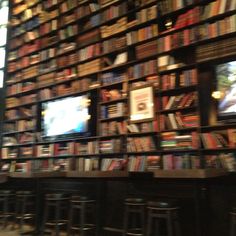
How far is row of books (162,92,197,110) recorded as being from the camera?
3.93m

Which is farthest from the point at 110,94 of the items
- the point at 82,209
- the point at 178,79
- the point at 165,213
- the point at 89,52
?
the point at 165,213

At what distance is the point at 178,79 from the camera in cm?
413

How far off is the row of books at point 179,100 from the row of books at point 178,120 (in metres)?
0.10

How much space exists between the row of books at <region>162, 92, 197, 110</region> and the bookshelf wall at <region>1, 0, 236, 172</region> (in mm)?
13

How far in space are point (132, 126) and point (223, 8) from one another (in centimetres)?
182

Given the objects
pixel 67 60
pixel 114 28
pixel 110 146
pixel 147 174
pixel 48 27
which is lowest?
pixel 147 174

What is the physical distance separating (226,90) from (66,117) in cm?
261

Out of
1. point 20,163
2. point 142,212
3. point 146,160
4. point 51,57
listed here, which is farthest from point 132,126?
point 20,163

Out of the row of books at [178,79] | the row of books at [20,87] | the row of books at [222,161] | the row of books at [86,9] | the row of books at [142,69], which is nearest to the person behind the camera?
the row of books at [222,161]

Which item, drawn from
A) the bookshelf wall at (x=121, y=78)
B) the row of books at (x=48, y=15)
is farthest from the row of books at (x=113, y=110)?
the row of books at (x=48, y=15)

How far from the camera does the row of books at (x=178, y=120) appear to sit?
3871 mm

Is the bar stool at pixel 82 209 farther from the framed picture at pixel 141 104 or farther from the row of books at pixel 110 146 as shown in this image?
the framed picture at pixel 141 104

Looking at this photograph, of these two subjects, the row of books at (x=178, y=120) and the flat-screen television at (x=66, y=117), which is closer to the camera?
the row of books at (x=178, y=120)

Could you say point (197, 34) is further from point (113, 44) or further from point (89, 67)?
point (89, 67)
